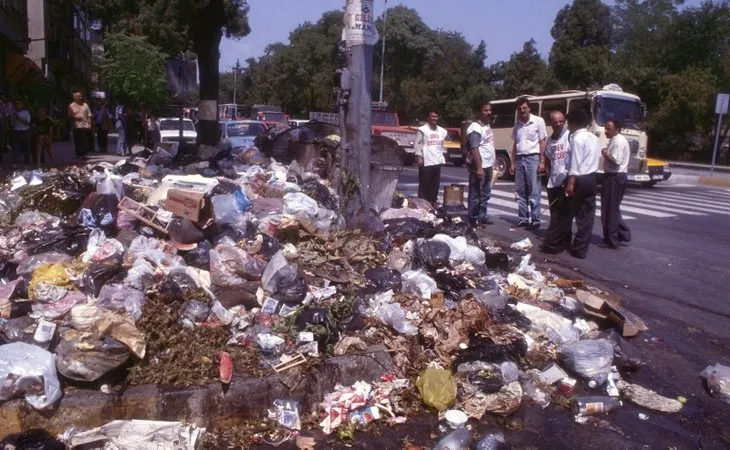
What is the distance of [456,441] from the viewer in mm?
3580

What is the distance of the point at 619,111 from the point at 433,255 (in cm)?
1220

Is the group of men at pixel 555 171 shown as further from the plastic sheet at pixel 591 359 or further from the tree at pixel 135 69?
the tree at pixel 135 69

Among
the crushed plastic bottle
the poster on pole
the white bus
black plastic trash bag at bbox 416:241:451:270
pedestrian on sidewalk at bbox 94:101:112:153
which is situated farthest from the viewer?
pedestrian on sidewalk at bbox 94:101:112:153

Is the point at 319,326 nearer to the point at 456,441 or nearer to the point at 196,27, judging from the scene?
the point at 456,441

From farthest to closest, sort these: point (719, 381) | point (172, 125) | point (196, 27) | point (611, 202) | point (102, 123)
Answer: point (172, 125), point (102, 123), point (196, 27), point (611, 202), point (719, 381)

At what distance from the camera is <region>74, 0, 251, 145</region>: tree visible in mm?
14320

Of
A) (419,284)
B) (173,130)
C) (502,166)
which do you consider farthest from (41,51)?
(419,284)

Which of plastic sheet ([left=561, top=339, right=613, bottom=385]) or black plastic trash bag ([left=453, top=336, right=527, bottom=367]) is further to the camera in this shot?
plastic sheet ([left=561, top=339, right=613, bottom=385])

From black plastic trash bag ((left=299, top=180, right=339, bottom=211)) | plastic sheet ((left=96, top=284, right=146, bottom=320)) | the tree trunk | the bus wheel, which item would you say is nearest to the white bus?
the bus wheel

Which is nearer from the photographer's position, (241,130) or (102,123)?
(241,130)

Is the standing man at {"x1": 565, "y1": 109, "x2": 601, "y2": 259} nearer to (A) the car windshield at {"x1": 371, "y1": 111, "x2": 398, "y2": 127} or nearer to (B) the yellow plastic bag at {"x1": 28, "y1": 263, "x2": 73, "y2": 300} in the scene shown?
(B) the yellow plastic bag at {"x1": 28, "y1": 263, "x2": 73, "y2": 300}

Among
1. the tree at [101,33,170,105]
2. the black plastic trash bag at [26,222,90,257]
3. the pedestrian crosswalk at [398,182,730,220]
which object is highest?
the tree at [101,33,170,105]

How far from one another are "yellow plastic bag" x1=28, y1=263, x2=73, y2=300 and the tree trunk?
9495 millimetres

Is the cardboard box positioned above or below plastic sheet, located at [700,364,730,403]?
above
